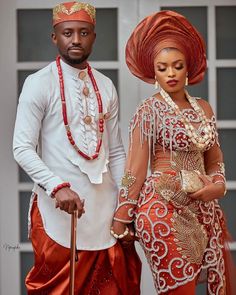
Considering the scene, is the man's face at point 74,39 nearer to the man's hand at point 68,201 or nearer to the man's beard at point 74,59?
the man's beard at point 74,59

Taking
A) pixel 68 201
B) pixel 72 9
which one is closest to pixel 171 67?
pixel 72 9

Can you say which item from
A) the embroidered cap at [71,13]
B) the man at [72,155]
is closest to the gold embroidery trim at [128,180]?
the man at [72,155]

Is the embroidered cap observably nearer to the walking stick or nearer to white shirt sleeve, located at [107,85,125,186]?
white shirt sleeve, located at [107,85,125,186]

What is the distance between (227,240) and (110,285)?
583 mm

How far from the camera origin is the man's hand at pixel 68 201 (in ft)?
12.8

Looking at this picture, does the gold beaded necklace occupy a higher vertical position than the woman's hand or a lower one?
higher

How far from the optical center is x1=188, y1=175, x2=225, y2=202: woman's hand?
4.01m

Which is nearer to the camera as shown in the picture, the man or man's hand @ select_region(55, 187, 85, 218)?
man's hand @ select_region(55, 187, 85, 218)

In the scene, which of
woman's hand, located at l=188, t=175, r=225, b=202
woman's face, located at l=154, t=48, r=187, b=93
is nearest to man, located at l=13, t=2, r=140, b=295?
woman's face, located at l=154, t=48, r=187, b=93

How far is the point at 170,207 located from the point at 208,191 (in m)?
0.18

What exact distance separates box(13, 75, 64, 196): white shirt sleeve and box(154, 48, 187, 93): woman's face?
20.8 inches

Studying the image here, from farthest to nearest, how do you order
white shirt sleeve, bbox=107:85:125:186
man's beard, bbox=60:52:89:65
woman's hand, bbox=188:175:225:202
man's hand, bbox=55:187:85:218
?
white shirt sleeve, bbox=107:85:125:186 → man's beard, bbox=60:52:89:65 → woman's hand, bbox=188:175:225:202 → man's hand, bbox=55:187:85:218

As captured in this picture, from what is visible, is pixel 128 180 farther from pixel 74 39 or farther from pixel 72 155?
pixel 74 39

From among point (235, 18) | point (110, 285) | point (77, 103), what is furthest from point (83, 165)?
point (235, 18)
